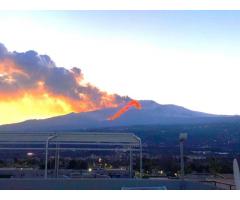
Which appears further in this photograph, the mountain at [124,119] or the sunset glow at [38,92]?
the mountain at [124,119]

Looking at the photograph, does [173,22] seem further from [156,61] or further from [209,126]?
[209,126]

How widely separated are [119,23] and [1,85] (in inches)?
449

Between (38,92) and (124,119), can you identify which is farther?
(124,119)

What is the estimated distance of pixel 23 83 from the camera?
27984mm

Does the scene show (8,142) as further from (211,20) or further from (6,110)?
(6,110)

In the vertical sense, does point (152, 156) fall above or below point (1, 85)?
below

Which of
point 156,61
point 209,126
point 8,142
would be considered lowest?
point 8,142

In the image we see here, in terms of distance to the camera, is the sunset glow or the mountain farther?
the mountain

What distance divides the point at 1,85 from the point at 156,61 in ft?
32.9

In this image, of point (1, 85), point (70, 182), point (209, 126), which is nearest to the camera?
point (70, 182)

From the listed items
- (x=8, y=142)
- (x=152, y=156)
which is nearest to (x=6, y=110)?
(x=152, y=156)

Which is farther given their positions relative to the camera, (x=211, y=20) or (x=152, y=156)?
(x=152, y=156)

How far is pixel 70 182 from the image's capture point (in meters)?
8.89

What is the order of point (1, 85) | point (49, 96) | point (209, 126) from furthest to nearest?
point (209, 126) → point (49, 96) → point (1, 85)
